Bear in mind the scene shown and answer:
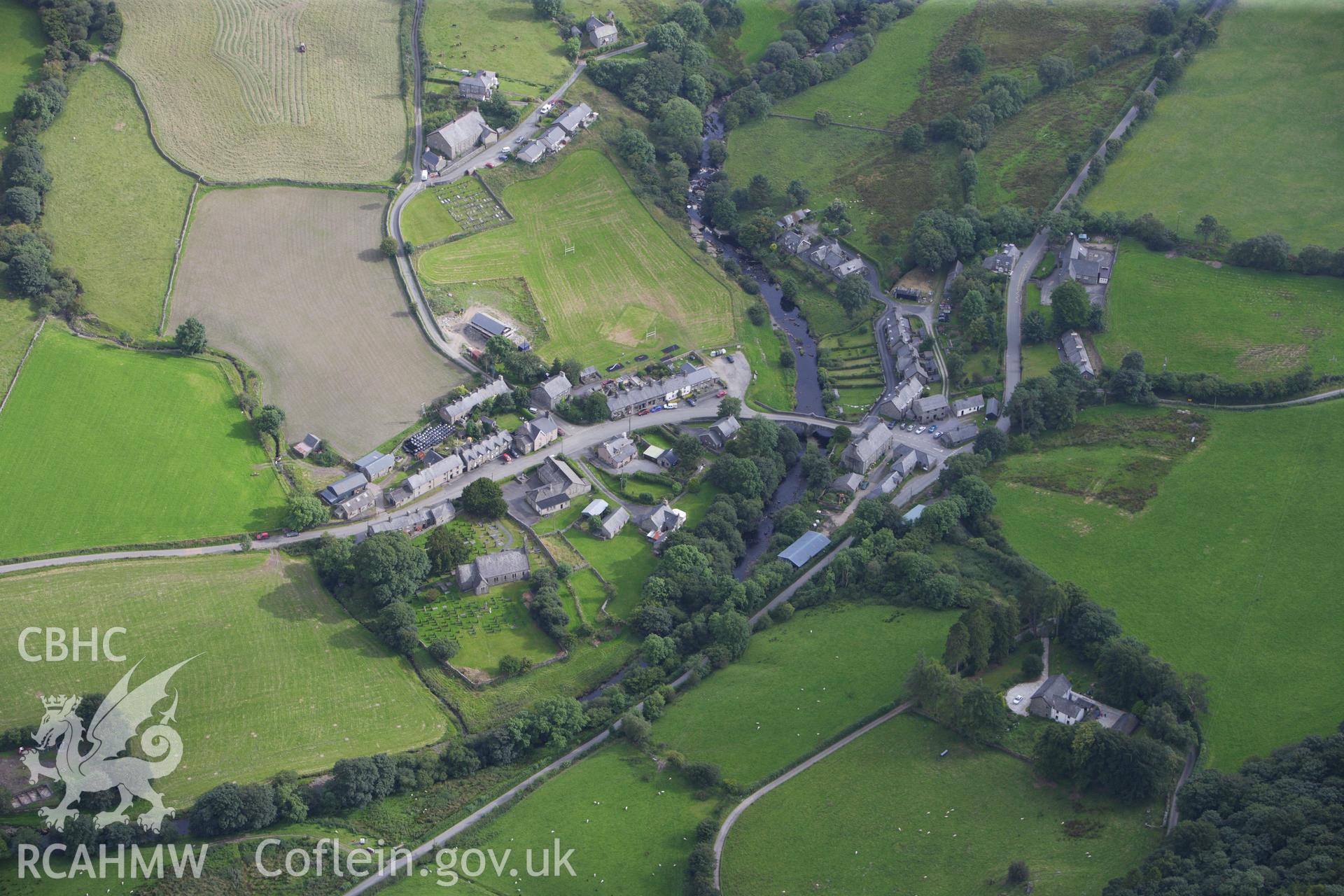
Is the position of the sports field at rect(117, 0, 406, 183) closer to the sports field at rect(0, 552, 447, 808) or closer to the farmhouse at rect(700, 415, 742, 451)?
the farmhouse at rect(700, 415, 742, 451)

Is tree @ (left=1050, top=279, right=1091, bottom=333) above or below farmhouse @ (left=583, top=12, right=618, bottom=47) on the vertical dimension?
below

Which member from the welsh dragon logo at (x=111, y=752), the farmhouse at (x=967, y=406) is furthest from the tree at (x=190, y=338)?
the farmhouse at (x=967, y=406)

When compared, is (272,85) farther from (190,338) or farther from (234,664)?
(234,664)

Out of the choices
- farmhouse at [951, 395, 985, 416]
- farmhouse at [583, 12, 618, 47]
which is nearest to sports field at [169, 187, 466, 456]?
farmhouse at [583, 12, 618, 47]

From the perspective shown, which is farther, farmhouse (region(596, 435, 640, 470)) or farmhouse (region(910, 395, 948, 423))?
farmhouse (region(910, 395, 948, 423))

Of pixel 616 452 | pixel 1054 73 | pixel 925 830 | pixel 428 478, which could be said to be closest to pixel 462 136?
pixel 616 452

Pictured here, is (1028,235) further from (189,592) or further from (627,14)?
(189,592)
